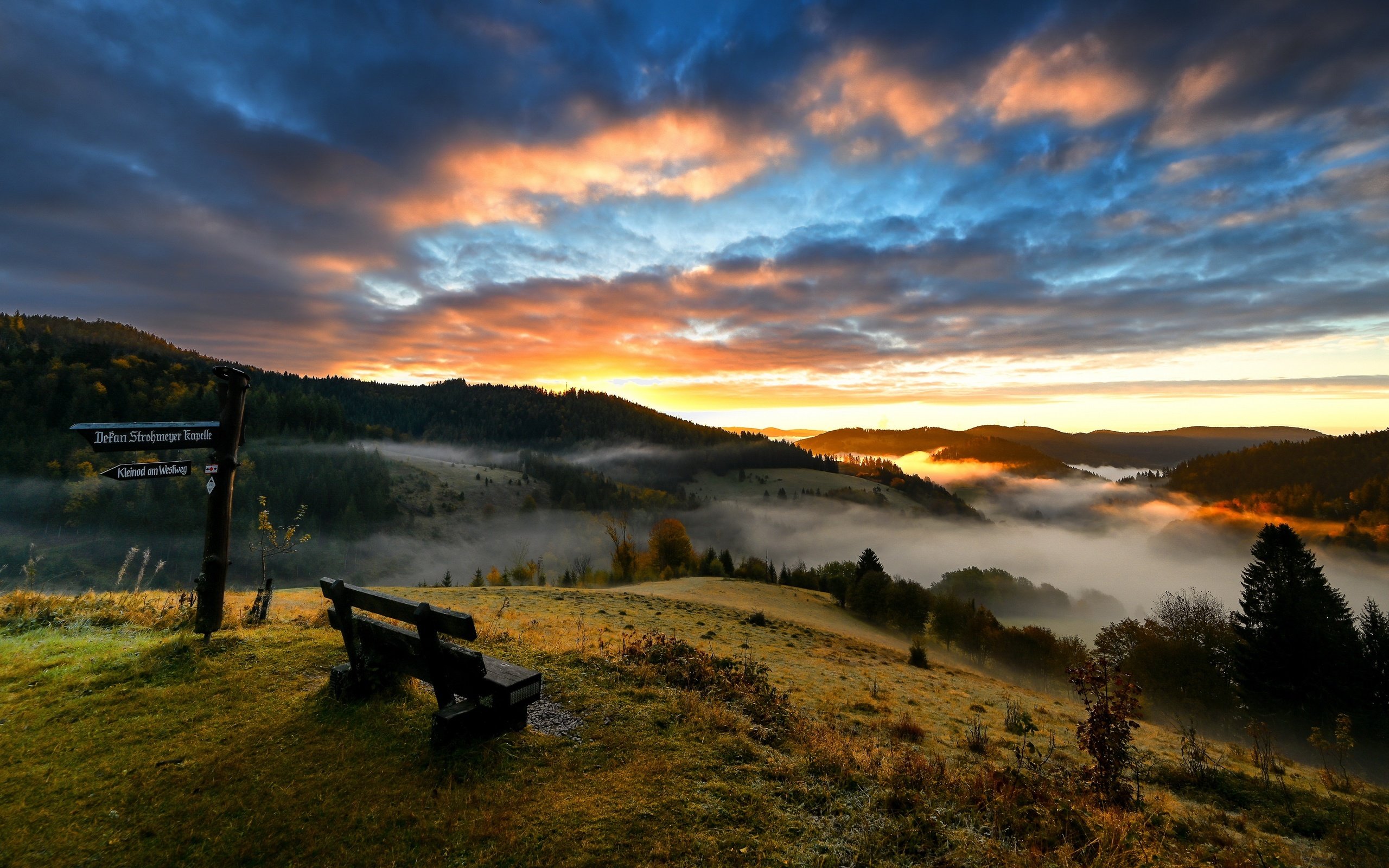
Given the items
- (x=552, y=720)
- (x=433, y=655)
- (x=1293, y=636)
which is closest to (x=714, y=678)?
(x=552, y=720)

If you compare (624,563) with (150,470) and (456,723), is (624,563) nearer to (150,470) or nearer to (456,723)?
(150,470)

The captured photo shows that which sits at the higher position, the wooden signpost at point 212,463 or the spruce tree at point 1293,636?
the wooden signpost at point 212,463

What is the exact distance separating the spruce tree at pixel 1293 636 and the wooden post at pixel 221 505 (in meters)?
58.6

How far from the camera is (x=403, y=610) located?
6750 millimetres

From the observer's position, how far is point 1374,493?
153750mm

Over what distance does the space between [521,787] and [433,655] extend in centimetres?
194

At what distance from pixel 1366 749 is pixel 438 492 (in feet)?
548

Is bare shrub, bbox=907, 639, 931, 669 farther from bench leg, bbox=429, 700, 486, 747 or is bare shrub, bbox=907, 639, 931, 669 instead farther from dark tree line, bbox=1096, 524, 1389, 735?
bench leg, bbox=429, 700, 486, 747

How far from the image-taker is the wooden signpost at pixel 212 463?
8.94m

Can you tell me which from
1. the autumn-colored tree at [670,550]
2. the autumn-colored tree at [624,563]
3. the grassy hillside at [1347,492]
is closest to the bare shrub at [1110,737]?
the autumn-colored tree at [624,563]

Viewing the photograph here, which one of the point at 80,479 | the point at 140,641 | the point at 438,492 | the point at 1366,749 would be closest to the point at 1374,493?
the point at 1366,749

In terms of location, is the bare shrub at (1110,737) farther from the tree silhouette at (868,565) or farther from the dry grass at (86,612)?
the tree silhouette at (868,565)

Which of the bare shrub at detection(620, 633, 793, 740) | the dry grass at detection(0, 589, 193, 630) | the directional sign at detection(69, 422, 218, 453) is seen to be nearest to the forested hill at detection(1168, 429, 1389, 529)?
the bare shrub at detection(620, 633, 793, 740)

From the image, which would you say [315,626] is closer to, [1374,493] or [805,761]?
[805,761]
